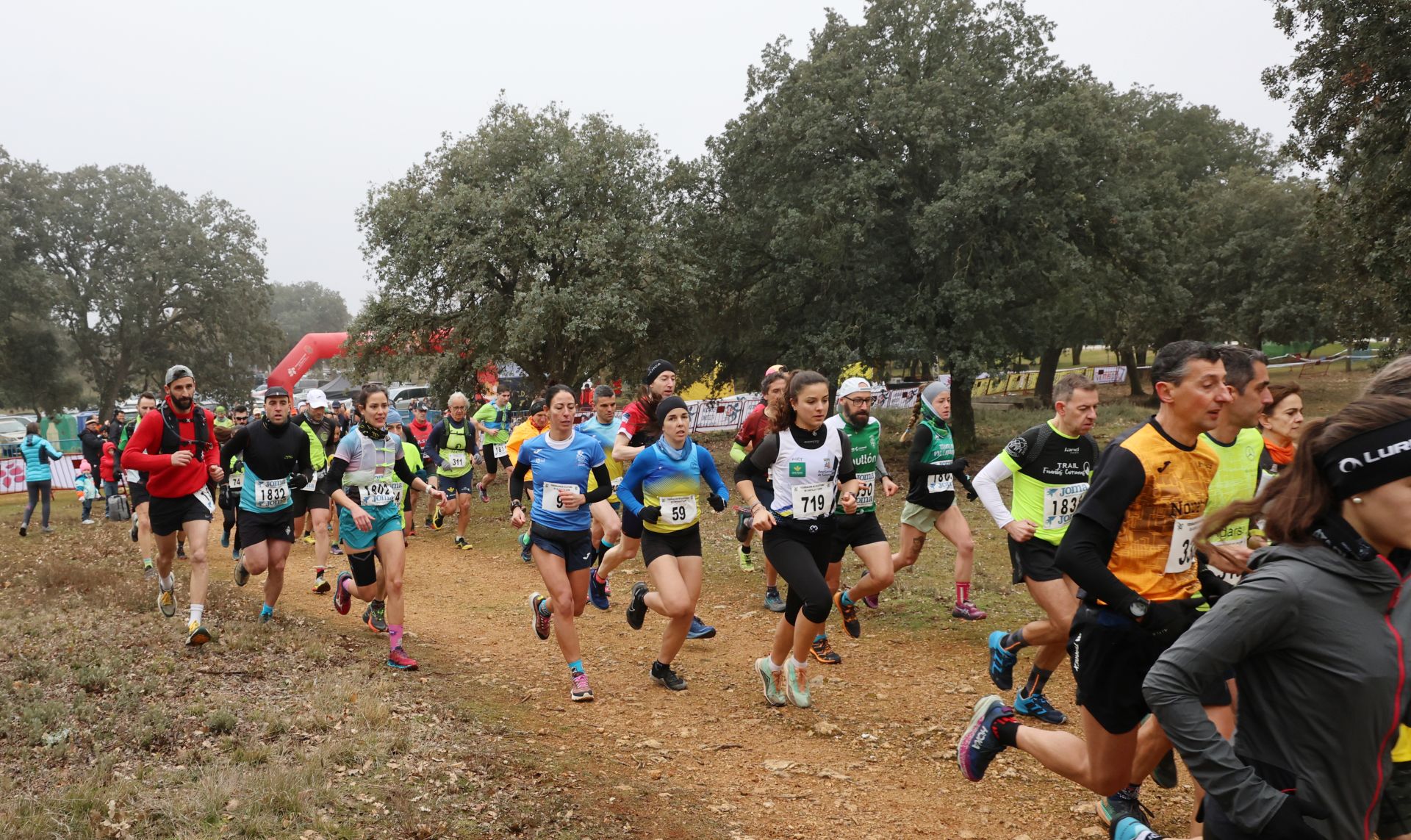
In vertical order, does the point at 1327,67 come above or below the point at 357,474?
above

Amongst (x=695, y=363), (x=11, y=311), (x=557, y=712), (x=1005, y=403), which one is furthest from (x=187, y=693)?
(x=11, y=311)

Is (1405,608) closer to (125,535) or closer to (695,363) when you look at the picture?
(125,535)

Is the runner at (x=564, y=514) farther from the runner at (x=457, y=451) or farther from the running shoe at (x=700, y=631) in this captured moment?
the runner at (x=457, y=451)

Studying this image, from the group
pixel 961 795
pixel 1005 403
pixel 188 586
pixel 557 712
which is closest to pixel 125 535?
pixel 188 586

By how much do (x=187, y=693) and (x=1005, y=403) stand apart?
1549 inches

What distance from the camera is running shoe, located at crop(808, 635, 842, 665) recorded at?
783 centimetres

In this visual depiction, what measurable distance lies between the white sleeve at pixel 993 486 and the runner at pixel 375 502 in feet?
14.6

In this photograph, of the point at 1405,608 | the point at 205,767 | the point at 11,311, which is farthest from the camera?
the point at 11,311

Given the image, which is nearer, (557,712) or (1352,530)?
(1352,530)

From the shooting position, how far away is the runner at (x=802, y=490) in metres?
6.29

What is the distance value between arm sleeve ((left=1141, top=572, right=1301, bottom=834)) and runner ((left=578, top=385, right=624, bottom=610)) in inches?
239

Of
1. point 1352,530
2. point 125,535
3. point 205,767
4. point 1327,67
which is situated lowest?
point 125,535

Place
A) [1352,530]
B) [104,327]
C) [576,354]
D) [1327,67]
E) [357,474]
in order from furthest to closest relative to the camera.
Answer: [104,327] → [576,354] → [1327,67] → [357,474] → [1352,530]

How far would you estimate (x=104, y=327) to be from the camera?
44.6m
